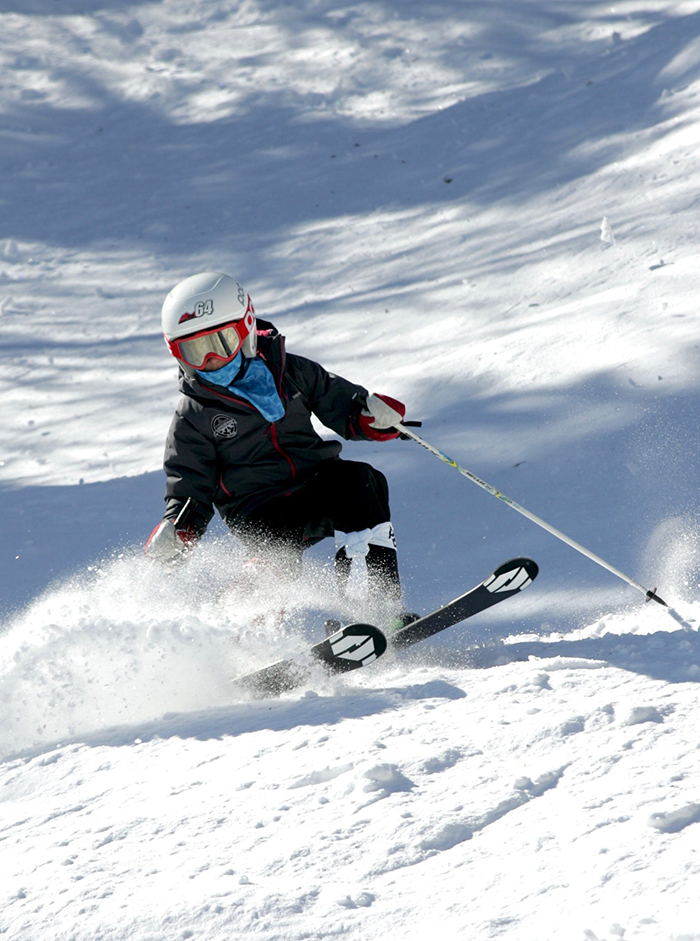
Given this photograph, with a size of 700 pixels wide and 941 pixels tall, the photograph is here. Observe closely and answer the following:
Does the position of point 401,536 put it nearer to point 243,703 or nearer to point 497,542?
point 497,542

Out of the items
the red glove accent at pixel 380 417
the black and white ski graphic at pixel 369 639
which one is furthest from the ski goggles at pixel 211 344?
the black and white ski graphic at pixel 369 639

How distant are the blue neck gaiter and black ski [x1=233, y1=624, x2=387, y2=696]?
1015mm

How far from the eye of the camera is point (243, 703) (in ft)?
12.0

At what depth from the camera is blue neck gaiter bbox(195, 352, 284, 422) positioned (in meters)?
4.08

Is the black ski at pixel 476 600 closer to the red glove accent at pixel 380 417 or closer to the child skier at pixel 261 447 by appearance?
the child skier at pixel 261 447

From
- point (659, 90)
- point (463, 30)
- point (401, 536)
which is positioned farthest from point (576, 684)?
point (463, 30)

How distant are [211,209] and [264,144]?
180cm

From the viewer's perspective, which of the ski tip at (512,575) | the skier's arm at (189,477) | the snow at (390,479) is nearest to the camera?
the snow at (390,479)

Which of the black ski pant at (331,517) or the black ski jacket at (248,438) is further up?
the black ski jacket at (248,438)

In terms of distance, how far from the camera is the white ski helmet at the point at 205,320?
399 cm

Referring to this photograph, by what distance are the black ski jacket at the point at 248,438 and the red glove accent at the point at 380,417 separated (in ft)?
0.16

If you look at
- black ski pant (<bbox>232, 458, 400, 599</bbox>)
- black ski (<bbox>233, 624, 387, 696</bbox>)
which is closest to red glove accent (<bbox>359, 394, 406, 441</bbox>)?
black ski pant (<bbox>232, 458, 400, 599</bbox>)

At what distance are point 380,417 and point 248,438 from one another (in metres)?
0.57

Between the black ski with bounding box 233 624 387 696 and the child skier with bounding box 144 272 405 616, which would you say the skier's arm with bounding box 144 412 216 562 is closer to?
the child skier with bounding box 144 272 405 616
